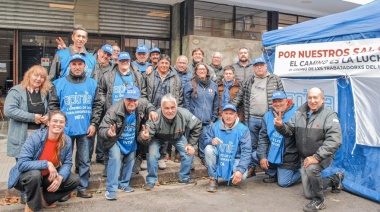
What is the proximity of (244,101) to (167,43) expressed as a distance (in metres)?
5.53

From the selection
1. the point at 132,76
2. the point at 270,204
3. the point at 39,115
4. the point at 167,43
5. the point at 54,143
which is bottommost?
the point at 270,204

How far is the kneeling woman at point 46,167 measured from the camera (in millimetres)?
3902

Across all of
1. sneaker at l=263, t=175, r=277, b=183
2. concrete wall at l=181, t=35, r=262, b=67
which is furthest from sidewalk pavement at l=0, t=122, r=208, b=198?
concrete wall at l=181, t=35, r=262, b=67

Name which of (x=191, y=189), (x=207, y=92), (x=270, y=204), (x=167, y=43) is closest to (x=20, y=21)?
(x=167, y=43)

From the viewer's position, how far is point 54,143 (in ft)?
13.5

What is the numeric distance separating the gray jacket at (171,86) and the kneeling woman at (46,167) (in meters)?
1.69

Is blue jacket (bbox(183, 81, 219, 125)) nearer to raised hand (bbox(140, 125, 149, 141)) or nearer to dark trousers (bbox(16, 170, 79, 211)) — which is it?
raised hand (bbox(140, 125, 149, 141))

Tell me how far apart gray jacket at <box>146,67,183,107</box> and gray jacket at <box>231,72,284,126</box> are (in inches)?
38.2

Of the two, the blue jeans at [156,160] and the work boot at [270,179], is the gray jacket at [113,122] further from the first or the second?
the work boot at [270,179]

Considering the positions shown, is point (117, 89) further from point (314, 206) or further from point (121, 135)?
point (314, 206)

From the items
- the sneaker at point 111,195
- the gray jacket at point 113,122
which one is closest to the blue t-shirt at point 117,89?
the gray jacket at point 113,122

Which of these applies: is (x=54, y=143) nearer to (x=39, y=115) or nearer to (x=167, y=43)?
(x=39, y=115)

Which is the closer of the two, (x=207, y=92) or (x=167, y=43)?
(x=207, y=92)

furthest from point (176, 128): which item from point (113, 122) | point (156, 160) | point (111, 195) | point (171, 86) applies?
point (111, 195)
